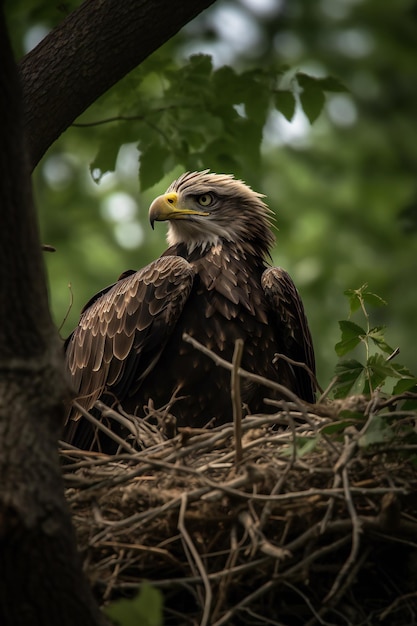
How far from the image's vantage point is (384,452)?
4246 mm

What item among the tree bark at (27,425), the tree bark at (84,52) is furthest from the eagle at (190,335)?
the tree bark at (27,425)

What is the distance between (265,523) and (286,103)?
125 inches

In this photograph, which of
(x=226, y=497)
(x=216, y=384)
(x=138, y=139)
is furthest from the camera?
(x=138, y=139)

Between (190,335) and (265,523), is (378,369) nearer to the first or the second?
(265,523)

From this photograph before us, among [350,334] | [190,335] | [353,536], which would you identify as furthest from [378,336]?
[353,536]

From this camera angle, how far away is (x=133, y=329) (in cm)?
593

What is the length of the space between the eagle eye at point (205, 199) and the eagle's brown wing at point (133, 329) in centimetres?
77

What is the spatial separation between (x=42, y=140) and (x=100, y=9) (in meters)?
0.68

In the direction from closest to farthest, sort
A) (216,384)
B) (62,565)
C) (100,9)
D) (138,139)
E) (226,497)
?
(62,565)
(226,497)
(100,9)
(216,384)
(138,139)

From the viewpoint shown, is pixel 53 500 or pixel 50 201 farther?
pixel 50 201

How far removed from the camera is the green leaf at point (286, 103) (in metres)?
6.46

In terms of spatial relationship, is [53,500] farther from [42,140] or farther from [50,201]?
[50,201]

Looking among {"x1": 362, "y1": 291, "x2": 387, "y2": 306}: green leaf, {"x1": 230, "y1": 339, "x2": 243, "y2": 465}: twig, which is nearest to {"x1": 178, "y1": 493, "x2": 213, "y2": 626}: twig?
{"x1": 230, "y1": 339, "x2": 243, "y2": 465}: twig

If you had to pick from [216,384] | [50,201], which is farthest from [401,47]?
[216,384]
